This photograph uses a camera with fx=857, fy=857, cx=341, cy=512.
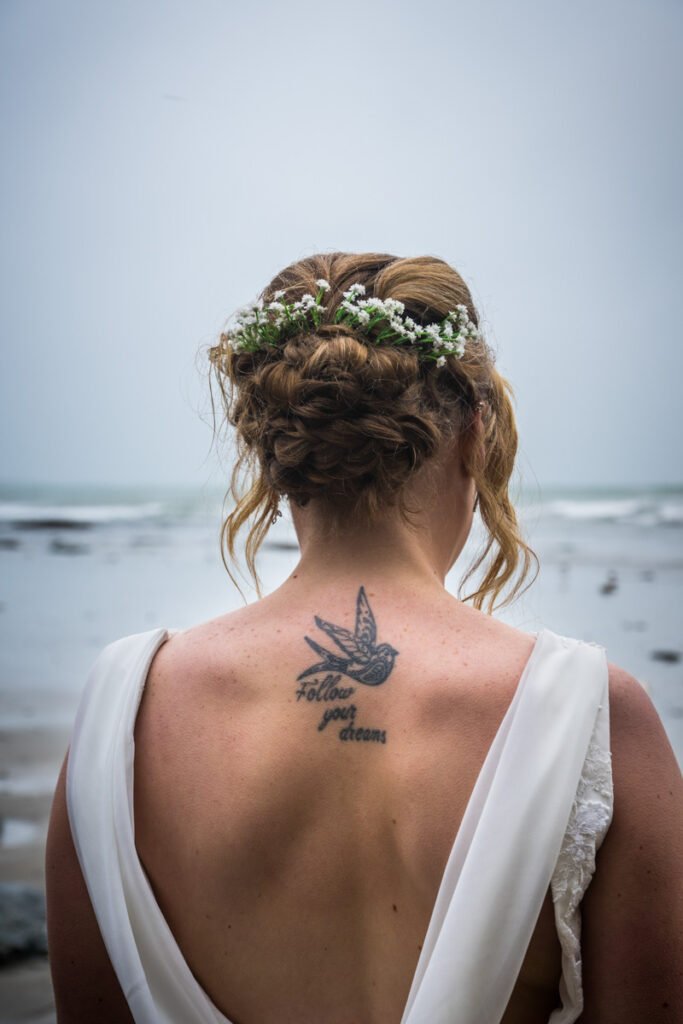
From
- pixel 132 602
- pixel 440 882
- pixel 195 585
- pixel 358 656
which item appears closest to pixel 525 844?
pixel 440 882

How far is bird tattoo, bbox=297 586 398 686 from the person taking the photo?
1508 mm

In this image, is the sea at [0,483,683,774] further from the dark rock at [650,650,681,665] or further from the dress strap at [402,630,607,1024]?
the dress strap at [402,630,607,1024]

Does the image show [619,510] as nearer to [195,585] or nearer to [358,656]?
[195,585]

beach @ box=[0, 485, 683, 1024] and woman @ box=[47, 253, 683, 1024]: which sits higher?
woman @ box=[47, 253, 683, 1024]

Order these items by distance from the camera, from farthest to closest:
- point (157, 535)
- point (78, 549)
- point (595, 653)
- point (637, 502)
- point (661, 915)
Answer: point (637, 502) → point (157, 535) → point (78, 549) → point (595, 653) → point (661, 915)

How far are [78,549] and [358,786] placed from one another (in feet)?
53.2

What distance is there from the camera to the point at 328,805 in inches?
56.8

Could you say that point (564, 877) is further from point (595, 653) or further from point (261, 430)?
point (261, 430)

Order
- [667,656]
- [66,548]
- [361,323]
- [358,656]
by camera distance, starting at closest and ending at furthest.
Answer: [358,656] < [361,323] < [667,656] < [66,548]

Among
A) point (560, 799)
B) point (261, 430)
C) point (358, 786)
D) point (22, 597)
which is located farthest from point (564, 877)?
point (22, 597)

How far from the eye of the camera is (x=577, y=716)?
4.55 feet

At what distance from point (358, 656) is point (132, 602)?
10.2 metres

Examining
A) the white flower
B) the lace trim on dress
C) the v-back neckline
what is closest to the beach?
the v-back neckline

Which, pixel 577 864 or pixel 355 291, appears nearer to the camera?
pixel 577 864
